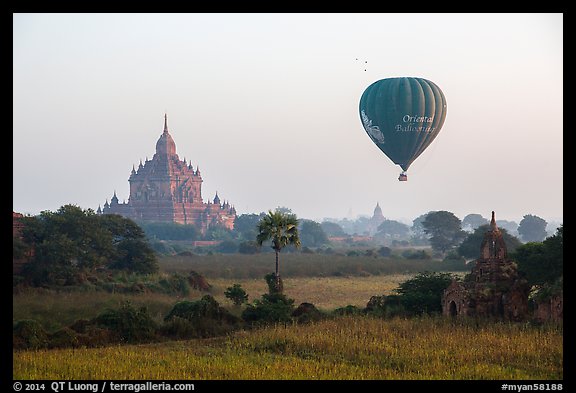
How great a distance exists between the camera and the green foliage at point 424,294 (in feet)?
114

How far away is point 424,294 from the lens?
35.3m

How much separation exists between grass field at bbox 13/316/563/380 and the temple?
122996 millimetres

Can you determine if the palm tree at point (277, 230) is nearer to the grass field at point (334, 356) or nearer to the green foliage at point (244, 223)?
the grass field at point (334, 356)

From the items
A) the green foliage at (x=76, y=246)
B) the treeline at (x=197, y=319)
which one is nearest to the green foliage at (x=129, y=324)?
the treeline at (x=197, y=319)

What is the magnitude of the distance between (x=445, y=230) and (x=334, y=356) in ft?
348

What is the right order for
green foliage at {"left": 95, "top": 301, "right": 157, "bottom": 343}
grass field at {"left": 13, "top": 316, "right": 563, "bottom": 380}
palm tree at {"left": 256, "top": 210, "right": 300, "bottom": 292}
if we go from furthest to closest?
palm tree at {"left": 256, "top": 210, "right": 300, "bottom": 292}, green foliage at {"left": 95, "top": 301, "right": 157, "bottom": 343}, grass field at {"left": 13, "top": 316, "right": 563, "bottom": 380}

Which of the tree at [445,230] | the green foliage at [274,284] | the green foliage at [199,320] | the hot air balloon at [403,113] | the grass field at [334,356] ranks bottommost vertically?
the grass field at [334,356]

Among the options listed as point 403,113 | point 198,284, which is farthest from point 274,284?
point 403,113

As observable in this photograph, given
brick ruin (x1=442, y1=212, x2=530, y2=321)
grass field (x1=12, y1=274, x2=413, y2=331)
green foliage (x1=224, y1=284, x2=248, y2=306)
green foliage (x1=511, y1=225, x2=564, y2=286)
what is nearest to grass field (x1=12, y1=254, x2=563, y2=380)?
grass field (x1=12, y1=274, x2=413, y2=331)

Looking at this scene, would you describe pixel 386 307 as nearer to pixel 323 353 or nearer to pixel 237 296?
pixel 237 296

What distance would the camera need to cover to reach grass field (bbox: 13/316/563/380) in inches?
851

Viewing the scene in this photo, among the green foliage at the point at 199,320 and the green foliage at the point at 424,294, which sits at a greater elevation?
the green foliage at the point at 424,294

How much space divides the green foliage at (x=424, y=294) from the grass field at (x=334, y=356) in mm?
4324

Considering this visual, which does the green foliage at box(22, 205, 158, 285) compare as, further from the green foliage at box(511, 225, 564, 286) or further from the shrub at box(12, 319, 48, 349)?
the green foliage at box(511, 225, 564, 286)
